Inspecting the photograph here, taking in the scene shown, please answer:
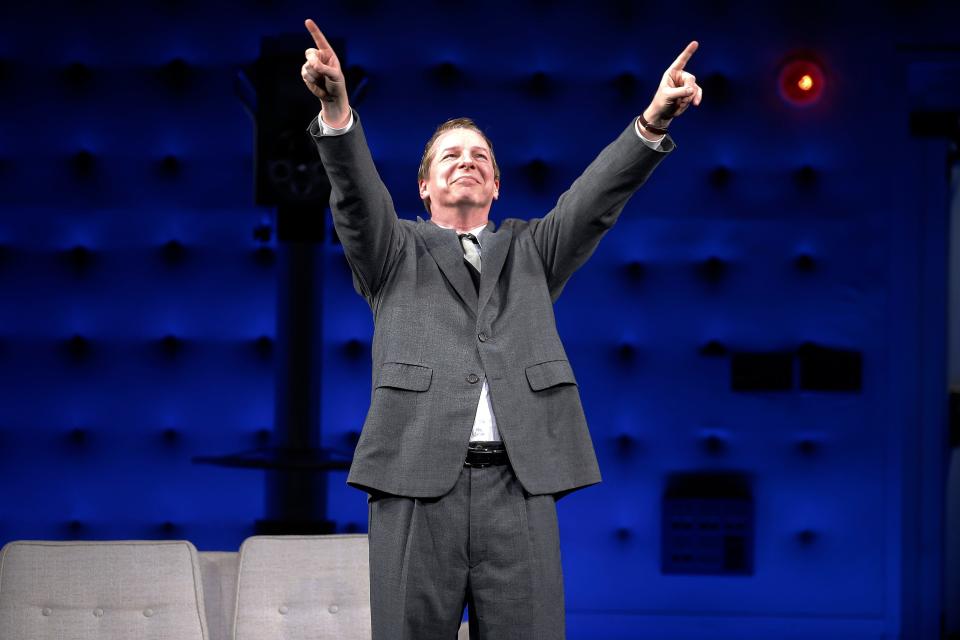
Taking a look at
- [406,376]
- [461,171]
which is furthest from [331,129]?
[406,376]

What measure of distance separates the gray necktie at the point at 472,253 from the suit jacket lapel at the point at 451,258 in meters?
0.01

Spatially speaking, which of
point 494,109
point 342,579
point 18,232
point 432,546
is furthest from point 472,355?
point 18,232

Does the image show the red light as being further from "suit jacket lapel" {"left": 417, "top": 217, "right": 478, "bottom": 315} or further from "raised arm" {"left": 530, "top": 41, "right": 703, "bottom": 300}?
"suit jacket lapel" {"left": 417, "top": 217, "right": 478, "bottom": 315}

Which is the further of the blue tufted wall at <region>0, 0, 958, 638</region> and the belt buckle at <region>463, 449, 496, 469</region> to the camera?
the blue tufted wall at <region>0, 0, 958, 638</region>

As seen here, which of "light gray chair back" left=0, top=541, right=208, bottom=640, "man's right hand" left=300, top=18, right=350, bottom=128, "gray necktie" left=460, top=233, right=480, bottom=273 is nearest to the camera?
"man's right hand" left=300, top=18, right=350, bottom=128

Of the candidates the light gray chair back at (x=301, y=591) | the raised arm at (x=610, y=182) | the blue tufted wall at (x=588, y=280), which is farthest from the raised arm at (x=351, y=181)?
the blue tufted wall at (x=588, y=280)

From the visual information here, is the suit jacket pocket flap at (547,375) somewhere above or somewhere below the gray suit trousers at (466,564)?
above

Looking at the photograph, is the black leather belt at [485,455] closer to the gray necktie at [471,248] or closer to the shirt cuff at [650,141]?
the gray necktie at [471,248]

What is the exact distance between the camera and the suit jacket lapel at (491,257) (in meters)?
1.45

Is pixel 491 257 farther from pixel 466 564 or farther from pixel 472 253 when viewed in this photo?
pixel 466 564

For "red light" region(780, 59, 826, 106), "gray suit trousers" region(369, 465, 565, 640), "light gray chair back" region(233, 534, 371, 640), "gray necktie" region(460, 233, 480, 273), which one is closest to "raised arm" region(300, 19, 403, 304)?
"gray necktie" region(460, 233, 480, 273)

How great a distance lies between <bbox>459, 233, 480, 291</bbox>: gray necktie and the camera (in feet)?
4.89

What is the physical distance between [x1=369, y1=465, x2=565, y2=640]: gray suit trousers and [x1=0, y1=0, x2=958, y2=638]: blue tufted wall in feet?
6.67

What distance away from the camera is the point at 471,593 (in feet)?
4.47
